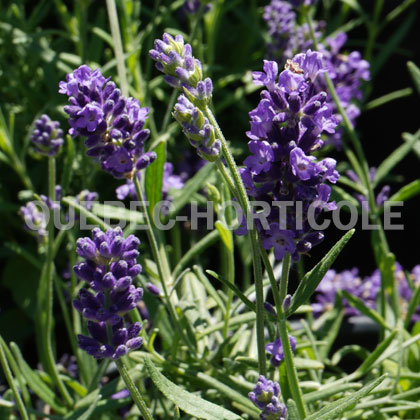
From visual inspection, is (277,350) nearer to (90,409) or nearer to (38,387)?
(90,409)

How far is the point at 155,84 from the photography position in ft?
7.97

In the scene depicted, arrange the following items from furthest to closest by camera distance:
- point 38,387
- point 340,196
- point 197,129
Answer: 1. point 340,196
2. point 38,387
3. point 197,129

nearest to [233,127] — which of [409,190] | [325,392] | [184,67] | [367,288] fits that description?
[367,288]

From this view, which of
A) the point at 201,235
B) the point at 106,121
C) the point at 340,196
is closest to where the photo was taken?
the point at 106,121

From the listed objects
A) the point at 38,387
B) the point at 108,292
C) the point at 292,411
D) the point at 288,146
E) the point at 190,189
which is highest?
the point at 288,146

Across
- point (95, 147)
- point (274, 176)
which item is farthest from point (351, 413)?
point (95, 147)

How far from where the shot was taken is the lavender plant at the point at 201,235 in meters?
1.14

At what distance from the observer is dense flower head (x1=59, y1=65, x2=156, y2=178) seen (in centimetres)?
125

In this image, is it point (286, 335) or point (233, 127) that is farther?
point (233, 127)

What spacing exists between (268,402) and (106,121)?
0.61m

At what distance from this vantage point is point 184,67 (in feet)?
3.70

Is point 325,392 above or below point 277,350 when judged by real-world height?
below

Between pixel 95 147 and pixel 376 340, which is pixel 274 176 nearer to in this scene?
pixel 95 147

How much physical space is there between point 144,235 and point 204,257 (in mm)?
262
